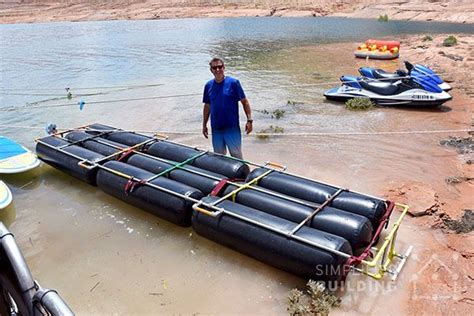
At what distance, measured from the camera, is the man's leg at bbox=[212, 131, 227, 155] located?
24.5 feet

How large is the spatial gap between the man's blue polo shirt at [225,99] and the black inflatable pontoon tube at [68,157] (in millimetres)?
2627

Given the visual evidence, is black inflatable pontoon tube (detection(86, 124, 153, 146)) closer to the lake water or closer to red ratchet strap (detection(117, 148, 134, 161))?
red ratchet strap (detection(117, 148, 134, 161))

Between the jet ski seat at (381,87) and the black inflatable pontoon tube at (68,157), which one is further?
the jet ski seat at (381,87)

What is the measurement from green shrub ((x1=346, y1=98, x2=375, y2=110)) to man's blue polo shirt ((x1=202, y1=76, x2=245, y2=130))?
7010mm

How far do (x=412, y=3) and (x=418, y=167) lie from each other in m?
63.8

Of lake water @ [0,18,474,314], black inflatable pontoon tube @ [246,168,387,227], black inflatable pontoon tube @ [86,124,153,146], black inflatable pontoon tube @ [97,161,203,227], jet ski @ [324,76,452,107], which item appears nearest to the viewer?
lake water @ [0,18,474,314]

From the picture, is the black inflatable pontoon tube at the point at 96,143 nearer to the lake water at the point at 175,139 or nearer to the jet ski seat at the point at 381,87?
the lake water at the point at 175,139

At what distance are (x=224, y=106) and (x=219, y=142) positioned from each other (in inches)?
32.9

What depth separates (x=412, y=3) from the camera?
61.7m

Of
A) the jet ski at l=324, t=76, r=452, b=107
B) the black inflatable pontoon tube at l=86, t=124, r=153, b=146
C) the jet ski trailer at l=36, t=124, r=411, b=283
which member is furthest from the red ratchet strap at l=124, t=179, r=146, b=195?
the jet ski at l=324, t=76, r=452, b=107

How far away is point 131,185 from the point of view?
22.0ft

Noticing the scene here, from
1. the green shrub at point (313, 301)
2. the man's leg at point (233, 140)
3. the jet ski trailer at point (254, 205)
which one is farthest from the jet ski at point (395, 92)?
the green shrub at point (313, 301)

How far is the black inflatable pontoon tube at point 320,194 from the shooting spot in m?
Answer: 5.57

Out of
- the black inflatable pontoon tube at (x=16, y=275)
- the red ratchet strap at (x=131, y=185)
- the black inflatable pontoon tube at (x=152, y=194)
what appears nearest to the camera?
the black inflatable pontoon tube at (x=16, y=275)
